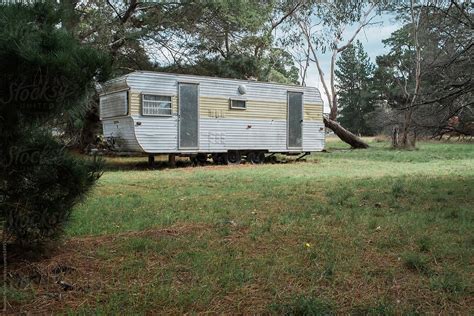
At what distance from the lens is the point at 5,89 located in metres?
2.48

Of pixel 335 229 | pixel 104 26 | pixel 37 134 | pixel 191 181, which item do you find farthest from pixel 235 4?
pixel 37 134

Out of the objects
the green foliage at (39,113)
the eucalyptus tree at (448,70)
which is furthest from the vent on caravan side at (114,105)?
the green foliage at (39,113)

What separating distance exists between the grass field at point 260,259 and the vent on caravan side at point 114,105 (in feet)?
19.6

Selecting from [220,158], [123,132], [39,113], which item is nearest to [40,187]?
[39,113]

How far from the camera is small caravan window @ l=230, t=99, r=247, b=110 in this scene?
43.1 feet

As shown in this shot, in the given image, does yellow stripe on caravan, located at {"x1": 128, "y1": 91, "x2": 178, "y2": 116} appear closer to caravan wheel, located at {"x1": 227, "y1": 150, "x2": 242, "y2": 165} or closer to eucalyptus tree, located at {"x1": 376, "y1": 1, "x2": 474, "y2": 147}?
caravan wheel, located at {"x1": 227, "y1": 150, "x2": 242, "y2": 165}

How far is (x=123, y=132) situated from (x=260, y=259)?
30.2 ft

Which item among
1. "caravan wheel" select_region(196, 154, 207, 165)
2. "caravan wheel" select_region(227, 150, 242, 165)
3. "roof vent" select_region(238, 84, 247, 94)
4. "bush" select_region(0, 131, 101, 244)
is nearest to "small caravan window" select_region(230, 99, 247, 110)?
"roof vent" select_region(238, 84, 247, 94)

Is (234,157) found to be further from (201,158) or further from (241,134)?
(201,158)

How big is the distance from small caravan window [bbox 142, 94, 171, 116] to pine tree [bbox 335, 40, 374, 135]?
45.1m

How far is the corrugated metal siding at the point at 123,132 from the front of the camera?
11.4 meters

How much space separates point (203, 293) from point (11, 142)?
1.49 metres

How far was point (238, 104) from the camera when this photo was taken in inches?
523

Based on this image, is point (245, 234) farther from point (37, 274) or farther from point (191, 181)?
point (191, 181)
